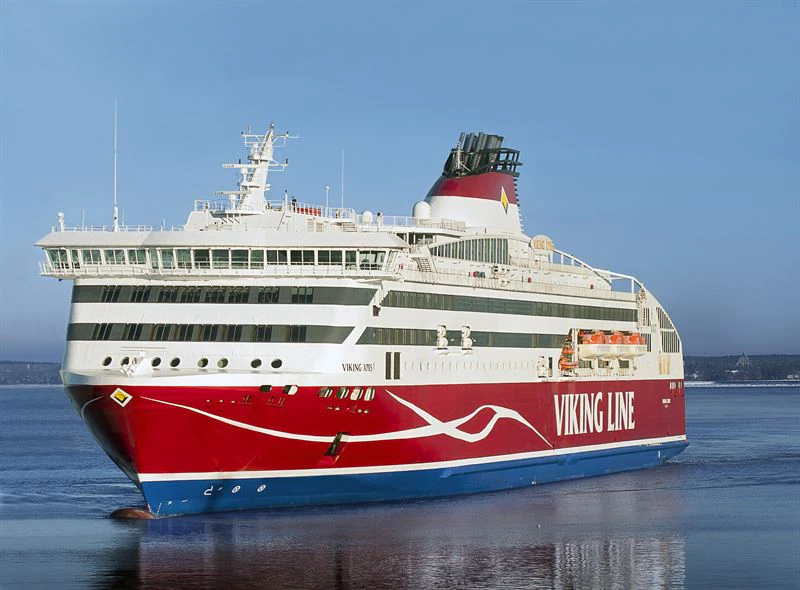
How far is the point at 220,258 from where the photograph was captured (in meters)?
37.9

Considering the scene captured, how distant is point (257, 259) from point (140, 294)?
3.54 metres

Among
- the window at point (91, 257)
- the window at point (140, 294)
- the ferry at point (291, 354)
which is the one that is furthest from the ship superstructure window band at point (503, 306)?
the window at point (91, 257)

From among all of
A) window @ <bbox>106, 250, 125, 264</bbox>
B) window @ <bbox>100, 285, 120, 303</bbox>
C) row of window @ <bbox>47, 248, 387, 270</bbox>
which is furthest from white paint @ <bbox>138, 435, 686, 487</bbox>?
window @ <bbox>106, 250, 125, 264</bbox>

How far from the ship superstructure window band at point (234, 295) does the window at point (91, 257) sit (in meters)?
0.99

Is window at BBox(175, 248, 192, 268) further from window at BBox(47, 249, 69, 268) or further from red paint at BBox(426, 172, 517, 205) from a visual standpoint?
red paint at BBox(426, 172, 517, 205)

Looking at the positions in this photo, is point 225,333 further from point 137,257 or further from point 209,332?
point 137,257

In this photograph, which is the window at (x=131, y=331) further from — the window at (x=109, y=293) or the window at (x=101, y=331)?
→ the window at (x=109, y=293)

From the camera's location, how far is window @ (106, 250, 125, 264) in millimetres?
38656

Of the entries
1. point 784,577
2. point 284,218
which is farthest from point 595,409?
point 784,577

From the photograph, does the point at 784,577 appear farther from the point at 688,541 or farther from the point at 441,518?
the point at 441,518

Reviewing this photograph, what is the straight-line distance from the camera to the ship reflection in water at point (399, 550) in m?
30.4

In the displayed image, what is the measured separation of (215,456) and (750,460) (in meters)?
32.8

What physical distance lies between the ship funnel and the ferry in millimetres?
3144

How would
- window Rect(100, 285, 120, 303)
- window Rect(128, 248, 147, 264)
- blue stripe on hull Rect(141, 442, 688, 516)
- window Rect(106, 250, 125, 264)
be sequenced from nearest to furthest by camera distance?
blue stripe on hull Rect(141, 442, 688, 516) < window Rect(100, 285, 120, 303) < window Rect(128, 248, 147, 264) < window Rect(106, 250, 125, 264)
